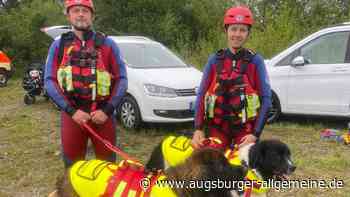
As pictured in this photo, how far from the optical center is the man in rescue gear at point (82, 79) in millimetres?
3781

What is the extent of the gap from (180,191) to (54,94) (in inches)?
57.0

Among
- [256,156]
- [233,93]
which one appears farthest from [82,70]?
[256,156]

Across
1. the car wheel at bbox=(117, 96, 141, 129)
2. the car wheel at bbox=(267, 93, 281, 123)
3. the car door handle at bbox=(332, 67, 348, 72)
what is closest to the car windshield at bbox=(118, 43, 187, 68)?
the car wheel at bbox=(117, 96, 141, 129)

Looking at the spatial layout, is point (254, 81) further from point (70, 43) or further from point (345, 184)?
point (345, 184)

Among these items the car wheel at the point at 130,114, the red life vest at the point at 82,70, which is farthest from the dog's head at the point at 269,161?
the car wheel at the point at 130,114

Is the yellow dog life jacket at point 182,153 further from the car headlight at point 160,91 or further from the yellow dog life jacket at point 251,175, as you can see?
the car headlight at point 160,91

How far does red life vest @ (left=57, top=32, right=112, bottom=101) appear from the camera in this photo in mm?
3793

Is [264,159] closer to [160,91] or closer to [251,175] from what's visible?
[251,175]

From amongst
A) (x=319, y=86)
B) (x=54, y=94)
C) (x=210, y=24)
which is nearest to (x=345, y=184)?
(x=319, y=86)

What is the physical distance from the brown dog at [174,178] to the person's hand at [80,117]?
38cm

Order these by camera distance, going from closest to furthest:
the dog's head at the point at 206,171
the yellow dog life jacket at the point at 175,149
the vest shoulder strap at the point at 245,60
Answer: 1. the dog's head at the point at 206,171
2. the vest shoulder strap at the point at 245,60
3. the yellow dog life jacket at the point at 175,149

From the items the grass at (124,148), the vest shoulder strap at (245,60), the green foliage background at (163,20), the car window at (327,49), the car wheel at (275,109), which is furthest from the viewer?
the green foliage background at (163,20)

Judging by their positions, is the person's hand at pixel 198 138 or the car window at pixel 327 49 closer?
the person's hand at pixel 198 138

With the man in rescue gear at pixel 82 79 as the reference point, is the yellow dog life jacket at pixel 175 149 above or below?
below
